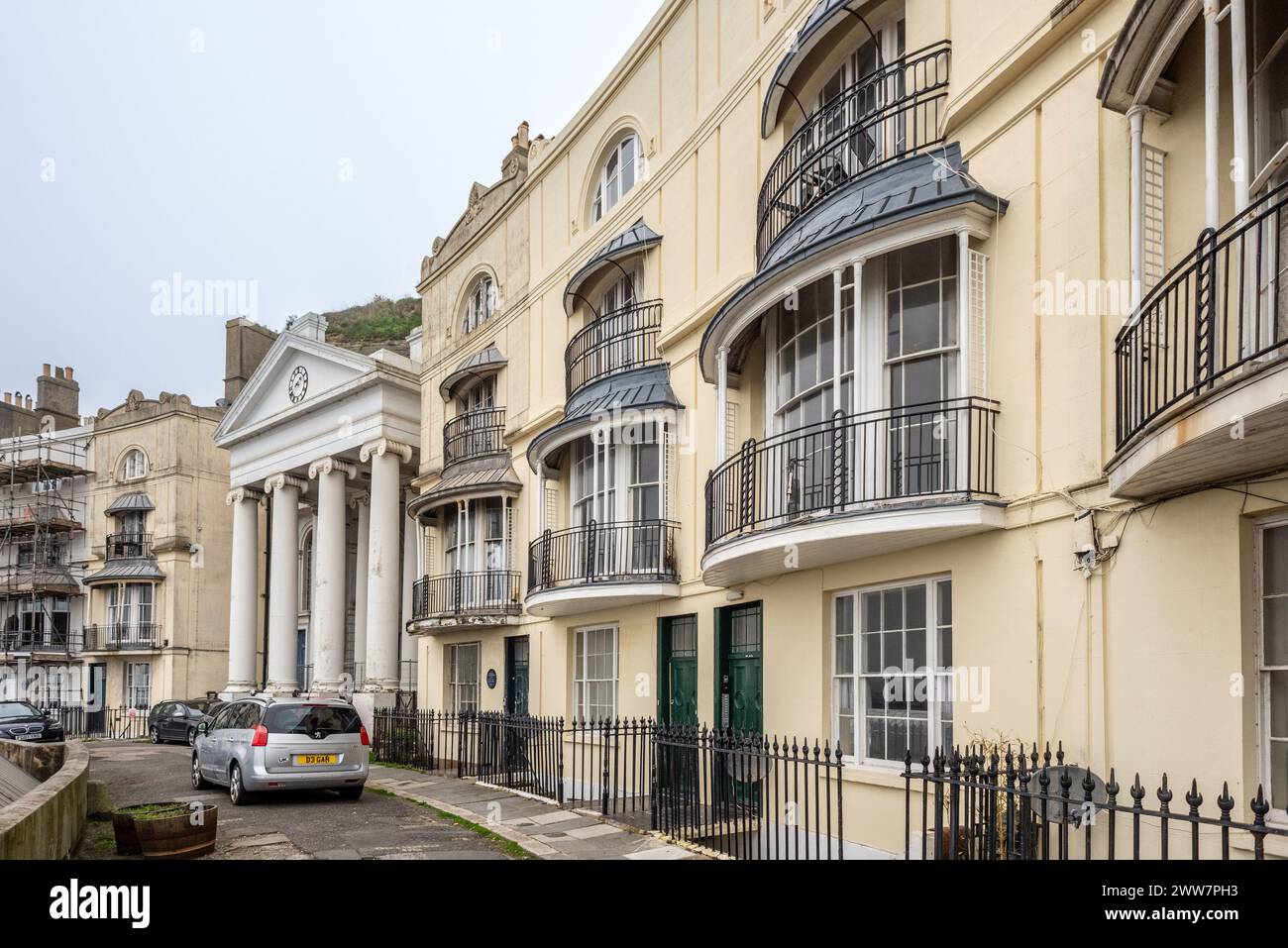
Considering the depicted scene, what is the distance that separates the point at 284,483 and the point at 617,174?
16047mm

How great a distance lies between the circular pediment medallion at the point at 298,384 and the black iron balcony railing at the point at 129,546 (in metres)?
12.8

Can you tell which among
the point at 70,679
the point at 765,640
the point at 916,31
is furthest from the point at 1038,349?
the point at 70,679

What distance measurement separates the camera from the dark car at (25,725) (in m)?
24.3

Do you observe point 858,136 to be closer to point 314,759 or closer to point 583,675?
point 583,675

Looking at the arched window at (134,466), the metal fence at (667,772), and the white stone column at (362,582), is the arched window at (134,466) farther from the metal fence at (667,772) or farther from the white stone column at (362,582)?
the metal fence at (667,772)

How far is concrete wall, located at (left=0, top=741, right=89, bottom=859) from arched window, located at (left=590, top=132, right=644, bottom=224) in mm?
11860

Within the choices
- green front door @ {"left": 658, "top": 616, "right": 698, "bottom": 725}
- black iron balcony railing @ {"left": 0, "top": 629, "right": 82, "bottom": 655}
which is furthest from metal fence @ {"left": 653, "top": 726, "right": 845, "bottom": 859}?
black iron balcony railing @ {"left": 0, "top": 629, "right": 82, "bottom": 655}

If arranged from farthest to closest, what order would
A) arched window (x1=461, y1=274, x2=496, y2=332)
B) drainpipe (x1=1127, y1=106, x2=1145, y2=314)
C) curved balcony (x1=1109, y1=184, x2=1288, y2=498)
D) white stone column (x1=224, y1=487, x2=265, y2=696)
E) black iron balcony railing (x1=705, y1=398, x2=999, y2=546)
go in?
1. white stone column (x1=224, y1=487, x2=265, y2=696)
2. arched window (x1=461, y1=274, x2=496, y2=332)
3. black iron balcony railing (x1=705, y1=398, x2=999, y2=546)
4. drainpipe (x1=1127, y1=106, x2=1145, y2=314)
5. curved balcony (x1=1109, y1=184, x2=1288, y2=498)

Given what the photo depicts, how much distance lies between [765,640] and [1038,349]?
5068mm

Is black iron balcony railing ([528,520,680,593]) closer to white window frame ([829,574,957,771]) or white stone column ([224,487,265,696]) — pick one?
white window frame ([829,574,957,771])

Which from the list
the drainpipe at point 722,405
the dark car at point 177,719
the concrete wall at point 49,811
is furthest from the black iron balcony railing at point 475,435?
the dark car at point 177,719

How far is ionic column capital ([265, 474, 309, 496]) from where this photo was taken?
29844mm

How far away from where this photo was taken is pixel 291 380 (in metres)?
29.9

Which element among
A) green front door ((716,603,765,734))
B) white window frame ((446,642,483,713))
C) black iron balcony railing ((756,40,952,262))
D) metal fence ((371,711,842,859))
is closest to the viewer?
metal fence ((371,711,842,859))
